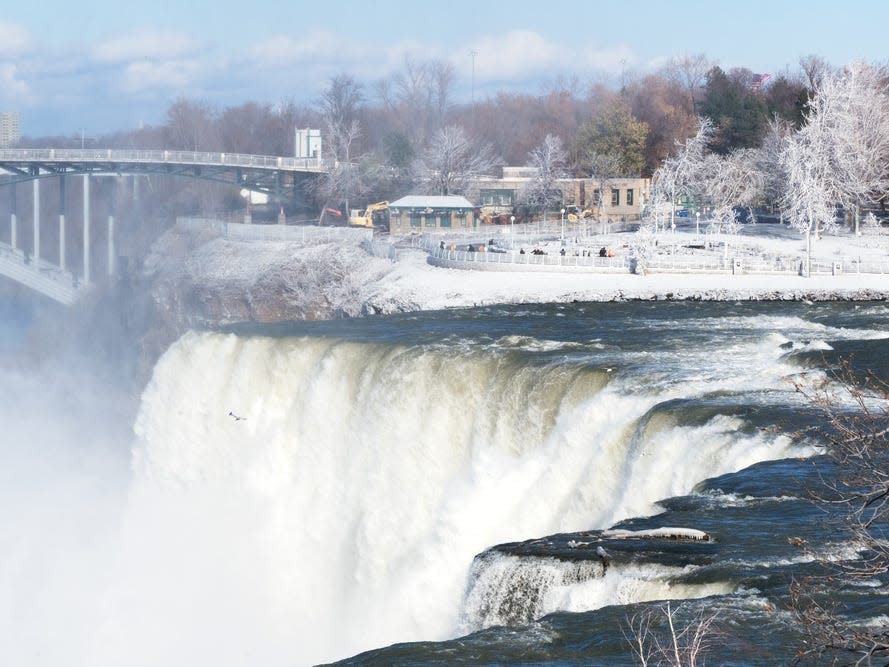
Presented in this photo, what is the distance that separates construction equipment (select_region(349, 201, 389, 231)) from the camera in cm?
8444

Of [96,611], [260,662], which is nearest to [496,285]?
[96,611]

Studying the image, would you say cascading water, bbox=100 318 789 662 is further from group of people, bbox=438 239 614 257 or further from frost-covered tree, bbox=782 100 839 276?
frost-covered tree, bbox=782 100 839 276

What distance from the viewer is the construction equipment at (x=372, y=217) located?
3324 inches

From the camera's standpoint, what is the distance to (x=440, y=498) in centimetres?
2784

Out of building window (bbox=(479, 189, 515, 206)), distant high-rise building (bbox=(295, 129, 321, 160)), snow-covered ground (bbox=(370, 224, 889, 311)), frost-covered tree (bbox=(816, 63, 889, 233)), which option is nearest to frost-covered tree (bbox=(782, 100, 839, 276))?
frost-covered tree (bbox=(816, 63, 889, 233))

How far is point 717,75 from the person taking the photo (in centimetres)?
8956

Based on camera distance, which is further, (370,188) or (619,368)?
(370,188)

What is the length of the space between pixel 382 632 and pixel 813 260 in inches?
1440

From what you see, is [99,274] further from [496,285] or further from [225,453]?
[225,453]

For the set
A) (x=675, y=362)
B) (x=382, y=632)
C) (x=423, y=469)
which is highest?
(x=675, y=362)

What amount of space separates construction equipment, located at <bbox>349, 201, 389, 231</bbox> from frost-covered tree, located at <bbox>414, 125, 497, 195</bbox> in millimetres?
5176

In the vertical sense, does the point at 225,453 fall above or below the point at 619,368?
below

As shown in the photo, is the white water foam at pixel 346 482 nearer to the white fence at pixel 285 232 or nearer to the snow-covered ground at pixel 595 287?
the snow-covered ground at pixel 595 287

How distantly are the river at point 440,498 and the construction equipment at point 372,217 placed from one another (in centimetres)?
4073
